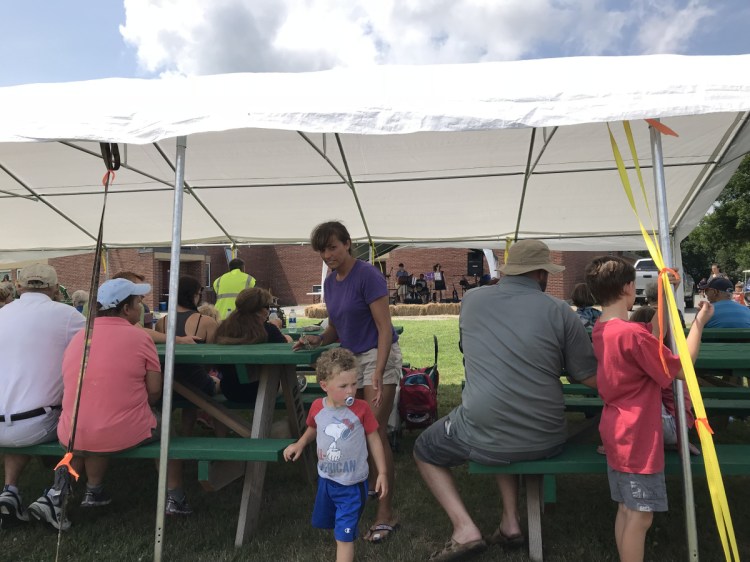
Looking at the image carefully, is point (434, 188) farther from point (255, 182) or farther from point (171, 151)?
point (171, 151)

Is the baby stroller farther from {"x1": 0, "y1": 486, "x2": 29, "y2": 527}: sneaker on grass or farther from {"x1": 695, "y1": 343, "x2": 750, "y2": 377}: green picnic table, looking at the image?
{"x1": 0, "y1": 486, "x2": 29, "y2": 527}: sneaker on grass

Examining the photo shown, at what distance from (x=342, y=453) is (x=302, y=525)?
3.29 ft

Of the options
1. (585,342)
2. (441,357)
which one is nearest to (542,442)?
(585,342)

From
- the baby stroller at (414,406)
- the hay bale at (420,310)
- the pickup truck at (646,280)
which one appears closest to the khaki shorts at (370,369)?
the baby stroller at (414,406)

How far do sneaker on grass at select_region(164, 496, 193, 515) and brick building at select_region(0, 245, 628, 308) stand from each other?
1630cm

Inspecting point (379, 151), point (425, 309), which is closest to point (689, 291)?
point (425, 309)

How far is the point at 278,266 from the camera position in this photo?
110ft

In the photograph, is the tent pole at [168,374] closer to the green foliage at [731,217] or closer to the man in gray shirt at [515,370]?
the man in gray shirt at [515,370]

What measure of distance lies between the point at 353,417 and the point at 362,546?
0.85 metres

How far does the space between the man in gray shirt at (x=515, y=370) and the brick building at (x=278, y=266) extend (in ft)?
55.0

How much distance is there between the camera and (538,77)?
2.74 metres

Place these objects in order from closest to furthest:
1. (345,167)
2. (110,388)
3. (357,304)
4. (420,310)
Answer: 1. (110,388)
2. (357,304)
3. (345,167)
4. (420,310)

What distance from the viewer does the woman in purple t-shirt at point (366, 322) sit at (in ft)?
10.7

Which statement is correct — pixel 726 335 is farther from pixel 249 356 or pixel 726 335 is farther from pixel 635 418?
pixel 249 356
